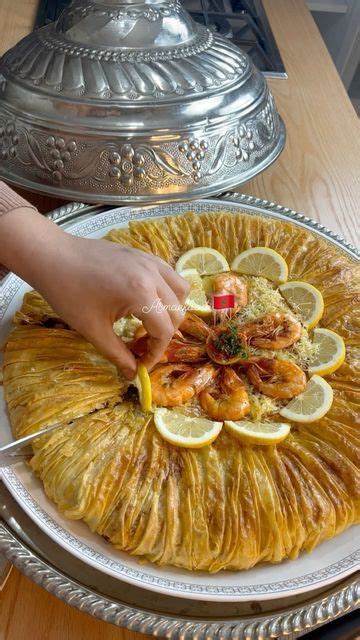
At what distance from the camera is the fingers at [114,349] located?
3.38ft

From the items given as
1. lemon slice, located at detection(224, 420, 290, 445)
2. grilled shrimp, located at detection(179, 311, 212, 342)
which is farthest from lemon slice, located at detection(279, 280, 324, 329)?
lemon slice, located at detection(224, 420, 290, 445)

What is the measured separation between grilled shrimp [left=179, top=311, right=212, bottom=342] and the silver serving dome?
0.45 meters

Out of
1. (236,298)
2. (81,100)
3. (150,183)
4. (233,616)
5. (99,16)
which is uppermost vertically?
(99,16)

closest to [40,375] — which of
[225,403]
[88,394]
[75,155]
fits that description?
[88,394]

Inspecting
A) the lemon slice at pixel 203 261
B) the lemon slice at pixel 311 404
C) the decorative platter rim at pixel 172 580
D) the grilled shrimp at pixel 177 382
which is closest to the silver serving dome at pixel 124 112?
the lemon slice at pixel 203 261

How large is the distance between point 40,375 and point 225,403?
42 cm

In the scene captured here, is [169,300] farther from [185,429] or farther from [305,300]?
[305,300]

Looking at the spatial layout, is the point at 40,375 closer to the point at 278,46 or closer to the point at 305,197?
the point at 305,197

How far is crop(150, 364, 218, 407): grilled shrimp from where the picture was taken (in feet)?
4.00

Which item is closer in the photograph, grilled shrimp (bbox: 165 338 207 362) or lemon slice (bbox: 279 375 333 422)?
lemon slice (bbox: 279 375 333 422)

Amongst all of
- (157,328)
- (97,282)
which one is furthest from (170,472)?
(97,282)

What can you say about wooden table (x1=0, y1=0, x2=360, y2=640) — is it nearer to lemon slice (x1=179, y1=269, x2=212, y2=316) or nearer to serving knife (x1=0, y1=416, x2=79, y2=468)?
serving knife (x1=0, y1=416, x2=79, y2=468)

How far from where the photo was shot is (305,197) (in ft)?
6.59

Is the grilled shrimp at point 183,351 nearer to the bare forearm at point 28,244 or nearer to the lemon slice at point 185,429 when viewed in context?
the lemon slice at point 185,429
